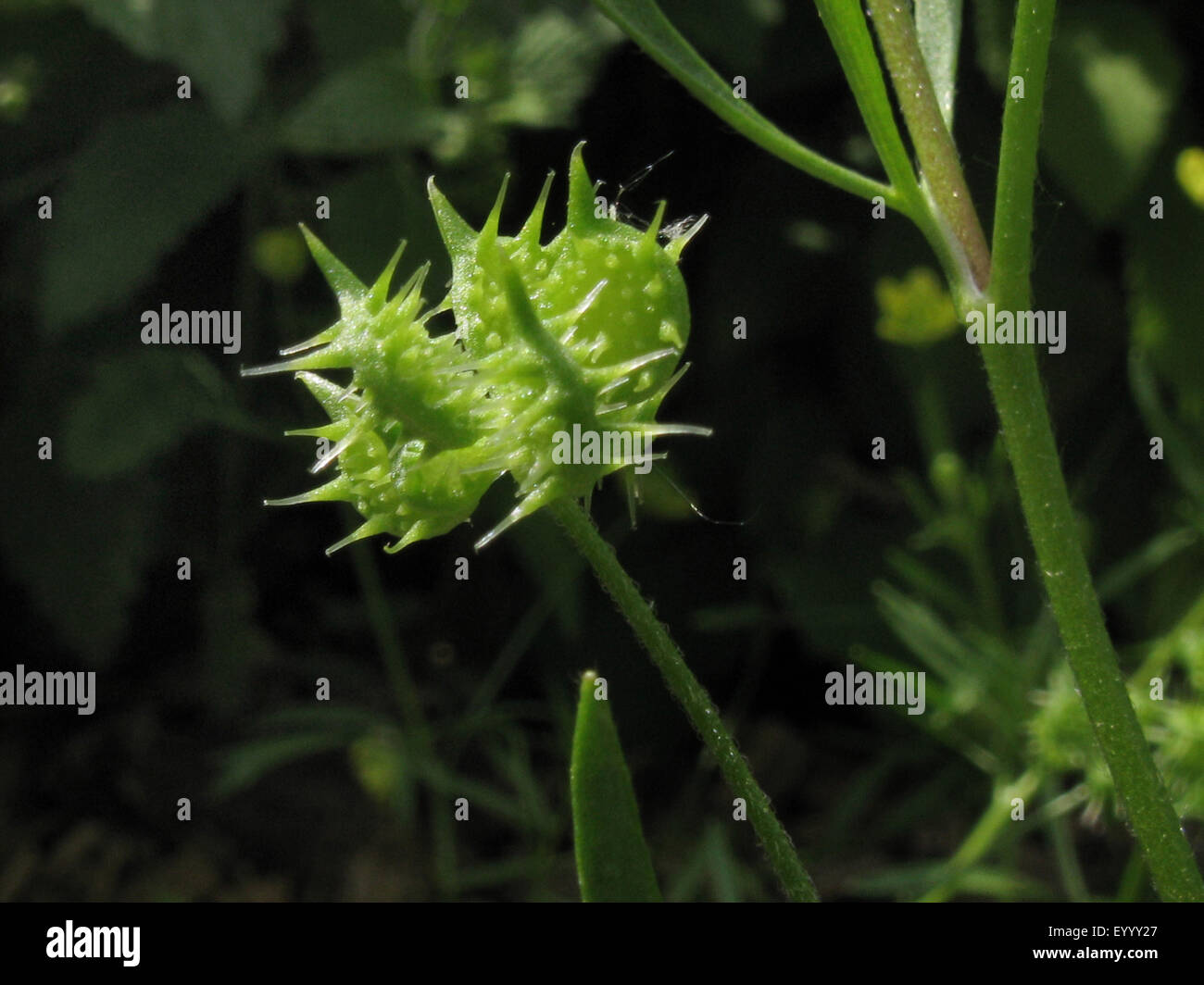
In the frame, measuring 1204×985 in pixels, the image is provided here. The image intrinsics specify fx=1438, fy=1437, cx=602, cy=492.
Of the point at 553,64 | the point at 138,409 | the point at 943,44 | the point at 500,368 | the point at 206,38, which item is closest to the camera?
the point at 500,368

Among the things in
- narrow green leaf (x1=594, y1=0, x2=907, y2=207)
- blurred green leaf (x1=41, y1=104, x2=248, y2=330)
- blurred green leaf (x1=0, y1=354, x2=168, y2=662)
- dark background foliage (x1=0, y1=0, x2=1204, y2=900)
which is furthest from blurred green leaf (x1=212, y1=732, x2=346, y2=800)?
narrow green leaf (x1=594, y1=0, x2=907, y2=207)

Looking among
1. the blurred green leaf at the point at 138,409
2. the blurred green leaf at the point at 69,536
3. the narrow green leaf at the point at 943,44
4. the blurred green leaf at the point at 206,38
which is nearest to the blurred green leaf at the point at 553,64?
the blurred green leaf at the point at 206,38

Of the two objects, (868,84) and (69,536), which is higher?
(868,84)

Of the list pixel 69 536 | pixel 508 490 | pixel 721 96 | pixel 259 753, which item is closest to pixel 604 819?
pixel 721 96

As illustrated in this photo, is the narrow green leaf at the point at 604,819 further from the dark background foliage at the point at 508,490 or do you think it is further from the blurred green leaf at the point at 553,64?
the blurred green leaf at the point at 553,64

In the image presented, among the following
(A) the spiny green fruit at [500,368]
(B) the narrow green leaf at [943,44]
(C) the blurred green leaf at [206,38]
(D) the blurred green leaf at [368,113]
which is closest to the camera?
(A) the spiny green fruit at [500,368]

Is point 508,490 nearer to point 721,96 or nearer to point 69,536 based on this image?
point 69,536
